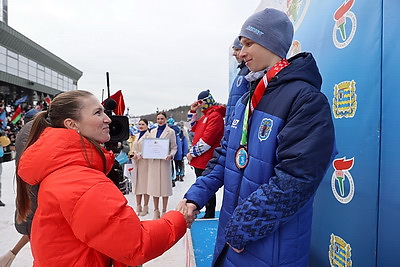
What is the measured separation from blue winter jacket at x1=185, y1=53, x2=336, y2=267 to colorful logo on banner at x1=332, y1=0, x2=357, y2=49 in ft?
2.72

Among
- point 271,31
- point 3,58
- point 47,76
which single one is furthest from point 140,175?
point 47,76

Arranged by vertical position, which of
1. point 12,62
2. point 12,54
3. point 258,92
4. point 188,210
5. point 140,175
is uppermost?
point 12,54

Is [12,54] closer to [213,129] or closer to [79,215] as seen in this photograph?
[213,129]

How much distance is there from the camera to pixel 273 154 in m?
1.12

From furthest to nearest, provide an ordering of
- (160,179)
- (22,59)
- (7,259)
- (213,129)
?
(22,59)
(160,179)
(213,129)
(7,259)

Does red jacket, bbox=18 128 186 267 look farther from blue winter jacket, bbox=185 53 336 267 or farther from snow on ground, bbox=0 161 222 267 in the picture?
snow on ground, bbox=0 161 222 267

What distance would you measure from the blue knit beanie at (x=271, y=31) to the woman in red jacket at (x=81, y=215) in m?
0.89

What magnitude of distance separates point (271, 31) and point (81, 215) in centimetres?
110

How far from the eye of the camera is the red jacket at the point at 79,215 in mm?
972

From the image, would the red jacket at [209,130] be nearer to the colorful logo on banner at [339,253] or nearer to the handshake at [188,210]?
the colorful logo on banner at [339,253]

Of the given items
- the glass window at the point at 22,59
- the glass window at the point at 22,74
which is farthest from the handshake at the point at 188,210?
the glass window at the point at 22,59

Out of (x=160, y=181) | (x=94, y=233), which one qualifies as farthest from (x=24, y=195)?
(x=160, y=181)

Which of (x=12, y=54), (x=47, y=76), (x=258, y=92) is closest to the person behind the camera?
(x=258, y=92)

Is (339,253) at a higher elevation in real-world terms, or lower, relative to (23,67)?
lower
